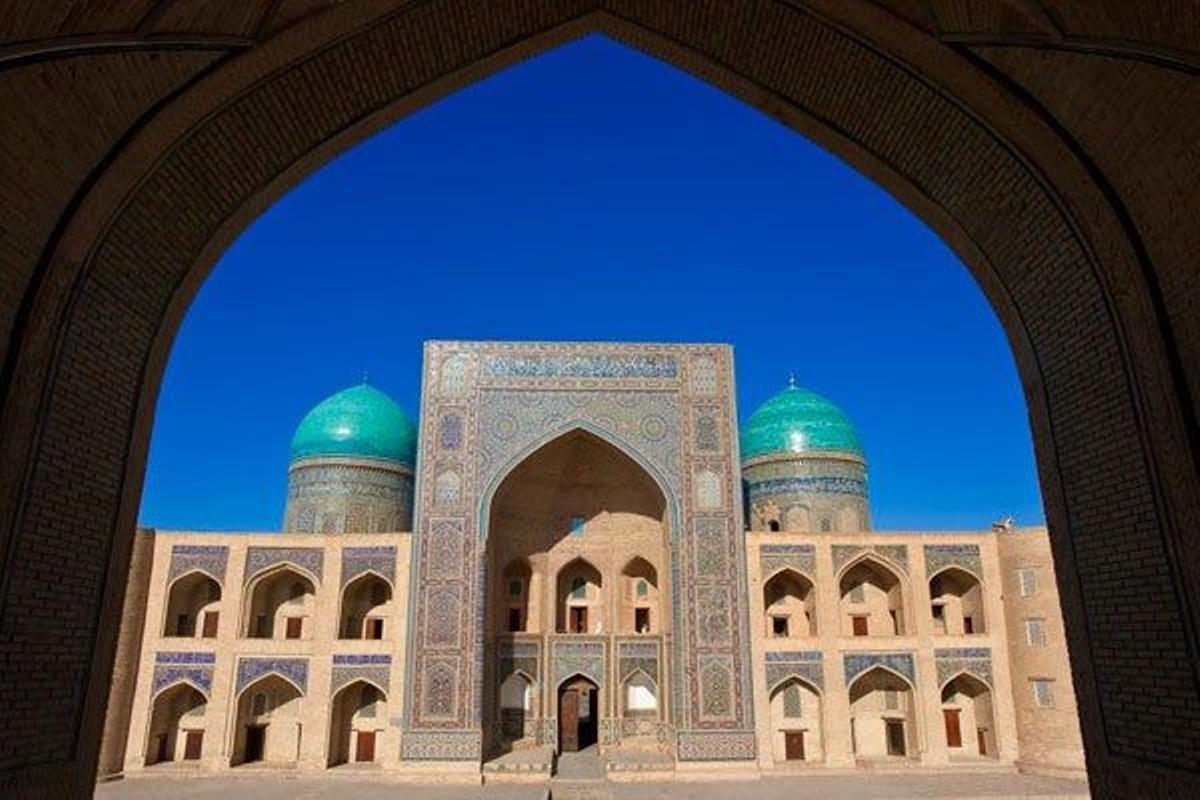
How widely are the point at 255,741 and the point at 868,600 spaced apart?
13.0 m

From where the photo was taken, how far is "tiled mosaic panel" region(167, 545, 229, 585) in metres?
16.7

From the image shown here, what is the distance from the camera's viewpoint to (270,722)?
1681 cm

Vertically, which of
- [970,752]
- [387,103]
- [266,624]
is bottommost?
[970,752]

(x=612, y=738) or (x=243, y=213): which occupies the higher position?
(x=243, y=213)

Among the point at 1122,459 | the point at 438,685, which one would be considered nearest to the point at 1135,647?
the point at 1122,459

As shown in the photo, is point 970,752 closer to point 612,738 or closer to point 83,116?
point 612,738

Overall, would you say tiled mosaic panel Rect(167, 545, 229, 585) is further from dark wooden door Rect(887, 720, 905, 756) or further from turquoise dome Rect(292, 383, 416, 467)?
dark wooden door Rect(887, 720, 905, 756)

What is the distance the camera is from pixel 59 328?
12.0 ft

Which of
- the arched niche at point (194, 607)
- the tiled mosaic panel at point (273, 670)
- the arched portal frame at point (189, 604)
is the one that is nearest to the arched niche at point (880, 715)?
the tiled mosaic panel at point (273, 670)

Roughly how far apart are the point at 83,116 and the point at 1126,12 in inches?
156

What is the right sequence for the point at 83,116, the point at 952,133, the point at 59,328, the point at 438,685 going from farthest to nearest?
the point at 438,685 → the point at 952,133 → the point at 59,328 → the point at 83,116

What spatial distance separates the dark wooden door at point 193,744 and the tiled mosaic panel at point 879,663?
12.7 metres

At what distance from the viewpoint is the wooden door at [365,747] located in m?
16.9

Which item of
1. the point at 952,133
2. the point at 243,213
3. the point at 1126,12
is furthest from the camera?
the point at 243,213
